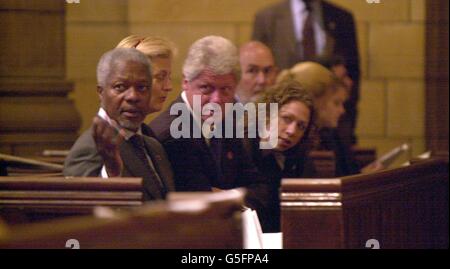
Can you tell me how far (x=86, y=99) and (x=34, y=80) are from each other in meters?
1.54

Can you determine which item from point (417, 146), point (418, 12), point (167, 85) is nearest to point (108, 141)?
point (167, 85)

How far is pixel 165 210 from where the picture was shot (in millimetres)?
2303

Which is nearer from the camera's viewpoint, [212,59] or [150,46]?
[150,46]

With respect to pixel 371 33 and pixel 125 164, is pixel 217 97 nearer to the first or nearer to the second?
pixel 125 164

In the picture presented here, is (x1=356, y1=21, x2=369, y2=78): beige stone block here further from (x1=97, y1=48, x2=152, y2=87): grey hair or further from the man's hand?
the man's hand

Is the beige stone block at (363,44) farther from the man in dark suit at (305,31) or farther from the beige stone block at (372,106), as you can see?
the man in dark suit at (305,31)

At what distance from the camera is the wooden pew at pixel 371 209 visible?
12.6ft

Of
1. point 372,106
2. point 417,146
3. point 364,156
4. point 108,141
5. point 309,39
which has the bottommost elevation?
point 417,146

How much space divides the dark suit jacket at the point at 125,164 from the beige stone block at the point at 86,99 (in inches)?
140

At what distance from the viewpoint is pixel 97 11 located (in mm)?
8688

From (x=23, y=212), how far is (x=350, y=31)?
4.72m

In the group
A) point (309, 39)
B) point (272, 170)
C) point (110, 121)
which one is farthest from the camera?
point (309, 39)

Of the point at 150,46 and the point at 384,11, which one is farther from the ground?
the point at 384,11

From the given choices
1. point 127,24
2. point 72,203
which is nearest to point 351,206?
point 72,203
